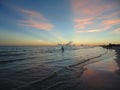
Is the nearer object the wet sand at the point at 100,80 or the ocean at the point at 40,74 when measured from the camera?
the wet sand at the point at 100,80

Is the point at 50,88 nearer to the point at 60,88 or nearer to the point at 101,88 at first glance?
the point at 60,88

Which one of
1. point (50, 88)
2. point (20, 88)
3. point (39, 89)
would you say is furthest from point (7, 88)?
point (50, 88)

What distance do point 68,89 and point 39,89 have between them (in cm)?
166

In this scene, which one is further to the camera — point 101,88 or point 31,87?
point 31,87

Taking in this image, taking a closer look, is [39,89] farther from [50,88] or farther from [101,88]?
[101,88]

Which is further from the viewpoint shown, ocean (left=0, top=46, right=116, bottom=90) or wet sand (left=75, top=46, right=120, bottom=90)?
ocean (left=0, top=46, right=116, bottom=90)

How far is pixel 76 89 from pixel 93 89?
3.04ft

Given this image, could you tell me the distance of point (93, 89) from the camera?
6312mm

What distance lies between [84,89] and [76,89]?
442mm

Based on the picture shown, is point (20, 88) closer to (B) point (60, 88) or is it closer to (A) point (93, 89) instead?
(B) point (60, 88)

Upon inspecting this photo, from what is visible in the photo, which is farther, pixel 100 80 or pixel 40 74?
pixel 40 74

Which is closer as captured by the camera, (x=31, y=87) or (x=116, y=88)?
(x=116, y=88)

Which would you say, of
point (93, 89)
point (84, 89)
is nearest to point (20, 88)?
point (84, 89)

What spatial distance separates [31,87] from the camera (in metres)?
6.97
